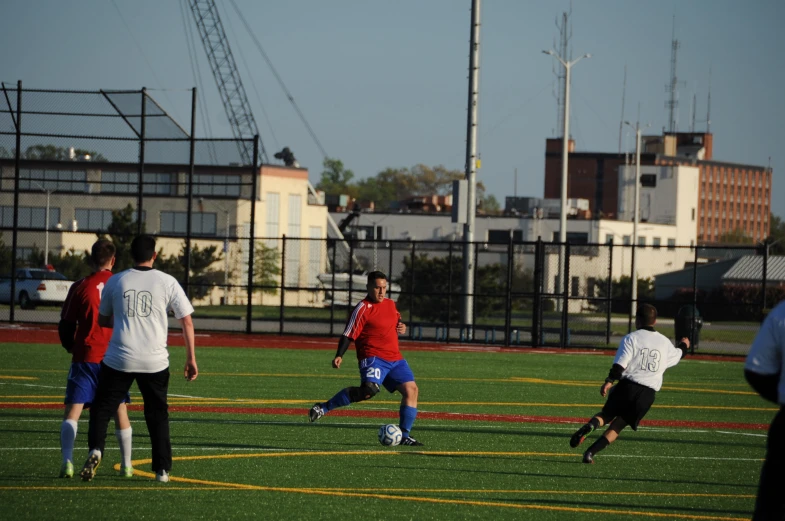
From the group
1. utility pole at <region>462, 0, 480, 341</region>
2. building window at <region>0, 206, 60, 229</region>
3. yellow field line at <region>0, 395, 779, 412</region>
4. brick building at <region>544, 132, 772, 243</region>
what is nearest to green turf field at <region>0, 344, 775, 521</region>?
yellow field line at <region>0, 395, 779, 412</region>

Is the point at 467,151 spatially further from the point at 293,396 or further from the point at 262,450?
the point at 262,450

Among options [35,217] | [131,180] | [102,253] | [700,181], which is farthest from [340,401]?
[700,181]

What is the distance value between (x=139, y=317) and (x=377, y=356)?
12.4 ft

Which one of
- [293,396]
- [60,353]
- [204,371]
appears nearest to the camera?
[293,396]

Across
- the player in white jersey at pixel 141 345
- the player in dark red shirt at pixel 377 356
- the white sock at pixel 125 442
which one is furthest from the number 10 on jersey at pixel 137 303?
the player in dark red shirt at pixel 377 356

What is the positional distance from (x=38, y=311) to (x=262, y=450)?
32528mm

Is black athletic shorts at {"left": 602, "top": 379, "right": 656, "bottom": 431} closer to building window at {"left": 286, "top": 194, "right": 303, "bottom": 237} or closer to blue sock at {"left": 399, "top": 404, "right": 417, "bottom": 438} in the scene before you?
blue sock at {"left": 399, "top": 404, "right": 417, "bottom": 438}

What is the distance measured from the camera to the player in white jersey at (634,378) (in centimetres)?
1089

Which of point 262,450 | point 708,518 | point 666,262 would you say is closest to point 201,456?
point 262,450

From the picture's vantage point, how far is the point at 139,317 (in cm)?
877

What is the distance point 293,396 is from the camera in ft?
56.7

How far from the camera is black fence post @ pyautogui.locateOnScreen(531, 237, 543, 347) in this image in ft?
101

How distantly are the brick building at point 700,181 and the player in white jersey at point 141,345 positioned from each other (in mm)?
122622

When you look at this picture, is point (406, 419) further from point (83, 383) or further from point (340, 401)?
point (83, 383)
